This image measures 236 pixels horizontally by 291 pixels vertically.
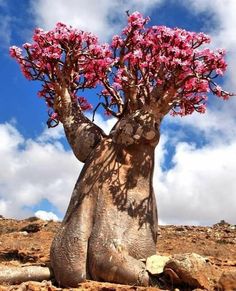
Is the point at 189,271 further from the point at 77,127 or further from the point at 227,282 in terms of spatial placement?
the point at 77,127

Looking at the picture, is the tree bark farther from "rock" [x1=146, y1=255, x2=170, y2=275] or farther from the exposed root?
the exposed root

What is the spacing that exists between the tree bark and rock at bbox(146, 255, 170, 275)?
0.13 metres

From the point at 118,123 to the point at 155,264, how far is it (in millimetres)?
3380

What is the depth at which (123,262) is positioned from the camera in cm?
959

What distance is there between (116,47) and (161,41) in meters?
1.58

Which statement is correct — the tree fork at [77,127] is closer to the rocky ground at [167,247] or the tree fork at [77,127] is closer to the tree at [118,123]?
the tree at [118,123]

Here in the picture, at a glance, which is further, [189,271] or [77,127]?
[77,127]

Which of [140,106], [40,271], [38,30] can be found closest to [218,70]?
[140,106]

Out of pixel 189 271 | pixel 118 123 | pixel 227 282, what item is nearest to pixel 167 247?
pixel 118 123

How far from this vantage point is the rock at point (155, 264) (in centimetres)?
940

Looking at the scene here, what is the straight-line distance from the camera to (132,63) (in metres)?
11.2

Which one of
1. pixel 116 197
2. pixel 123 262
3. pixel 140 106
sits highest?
pixel 140 106

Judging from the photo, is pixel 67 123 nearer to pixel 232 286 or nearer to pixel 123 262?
pixel 123 262

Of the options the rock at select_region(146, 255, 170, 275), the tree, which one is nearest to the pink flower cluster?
the tree
